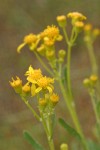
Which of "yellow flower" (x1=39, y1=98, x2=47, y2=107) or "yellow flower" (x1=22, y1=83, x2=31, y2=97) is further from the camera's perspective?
"yellow flower" (x1=22, y1=83, x2=31, y2=97)

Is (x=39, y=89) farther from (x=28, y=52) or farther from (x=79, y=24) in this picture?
(x=28, y=52)

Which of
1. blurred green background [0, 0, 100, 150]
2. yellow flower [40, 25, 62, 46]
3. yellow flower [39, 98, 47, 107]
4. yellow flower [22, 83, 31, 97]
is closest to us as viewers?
yellow flower [39, 98, 47, 107]

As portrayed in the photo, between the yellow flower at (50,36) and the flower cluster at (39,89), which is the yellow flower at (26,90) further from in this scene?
the yellow flower at (50,36)

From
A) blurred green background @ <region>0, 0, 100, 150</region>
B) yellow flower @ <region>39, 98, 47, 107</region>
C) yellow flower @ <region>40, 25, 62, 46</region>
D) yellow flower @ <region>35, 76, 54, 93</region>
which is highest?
blurred green background @ <region>0, 0, 100, 150</region>

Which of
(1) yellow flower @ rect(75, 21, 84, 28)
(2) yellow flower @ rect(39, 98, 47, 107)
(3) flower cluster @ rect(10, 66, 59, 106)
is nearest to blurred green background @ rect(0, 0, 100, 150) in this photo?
(1) yellow flower @ rect(75, 21, 84, 28)

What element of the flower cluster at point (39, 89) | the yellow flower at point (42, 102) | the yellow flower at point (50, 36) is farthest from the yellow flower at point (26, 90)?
→ the yellow flower at point (50, 36)

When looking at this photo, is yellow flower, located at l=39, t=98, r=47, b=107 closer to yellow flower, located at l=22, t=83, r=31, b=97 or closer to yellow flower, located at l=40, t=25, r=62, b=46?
yellow flower, located at l=22, t=83, r=31, b=97

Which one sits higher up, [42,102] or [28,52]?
[28,52]

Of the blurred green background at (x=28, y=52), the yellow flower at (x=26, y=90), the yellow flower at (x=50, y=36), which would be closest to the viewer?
the yellow flower at (x=26, y=90)

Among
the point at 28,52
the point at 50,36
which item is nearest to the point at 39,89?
the point at 50,36
